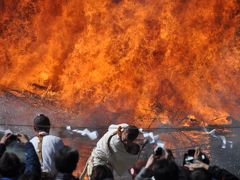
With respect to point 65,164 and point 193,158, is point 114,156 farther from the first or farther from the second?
point 65,164

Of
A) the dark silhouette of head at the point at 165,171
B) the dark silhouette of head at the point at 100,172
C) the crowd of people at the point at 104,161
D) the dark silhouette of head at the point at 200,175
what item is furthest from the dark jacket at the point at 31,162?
the dark silhouette of head at the point at 100,172

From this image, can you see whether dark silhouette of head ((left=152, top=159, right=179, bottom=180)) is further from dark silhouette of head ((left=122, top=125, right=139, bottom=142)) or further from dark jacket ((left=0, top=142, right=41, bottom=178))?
dark silhouette of head ((left=122, top=125, right=139, bottom=142))

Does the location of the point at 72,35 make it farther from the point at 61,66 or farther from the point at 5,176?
the point at 5,176

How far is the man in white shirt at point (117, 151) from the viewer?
22.1 feet

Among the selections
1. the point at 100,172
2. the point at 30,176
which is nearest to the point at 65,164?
the point at 30,176

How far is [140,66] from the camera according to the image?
42.6ft

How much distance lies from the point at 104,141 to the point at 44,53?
708cm

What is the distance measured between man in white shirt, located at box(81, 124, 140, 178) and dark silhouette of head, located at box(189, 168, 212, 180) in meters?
2.19

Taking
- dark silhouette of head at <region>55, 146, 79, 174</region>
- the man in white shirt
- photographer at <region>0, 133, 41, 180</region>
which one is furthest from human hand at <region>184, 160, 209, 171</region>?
the man in white shirt

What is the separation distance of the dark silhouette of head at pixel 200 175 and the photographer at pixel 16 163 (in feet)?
5.52

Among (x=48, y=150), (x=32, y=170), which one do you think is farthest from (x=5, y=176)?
(x=48, y=150)

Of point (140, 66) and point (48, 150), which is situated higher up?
point (140, 66)

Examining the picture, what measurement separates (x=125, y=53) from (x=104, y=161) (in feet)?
21.7

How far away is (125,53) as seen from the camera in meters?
13.0
